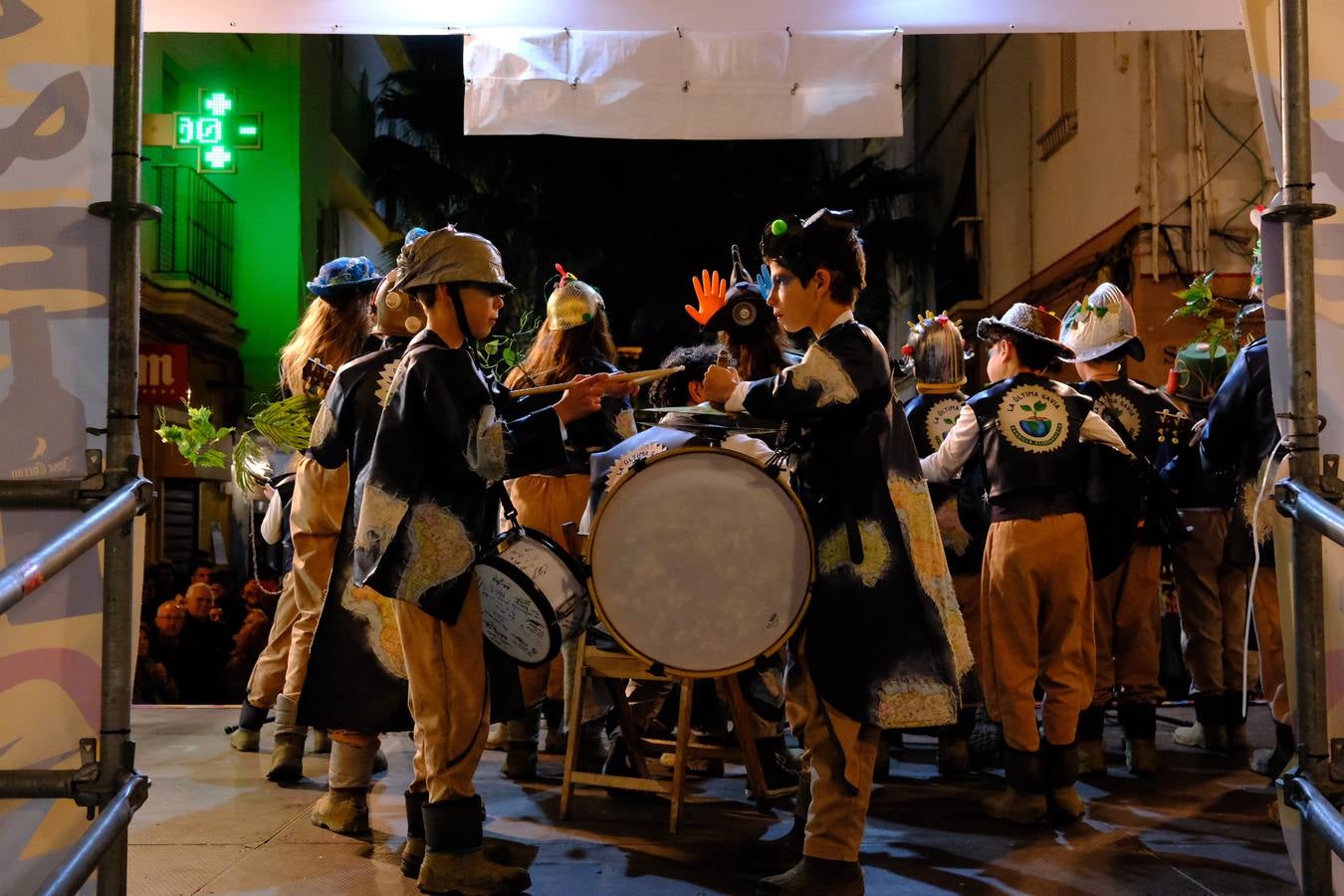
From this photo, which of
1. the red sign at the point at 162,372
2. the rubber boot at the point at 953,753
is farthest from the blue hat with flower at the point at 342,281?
the red sign at the point at 162,372

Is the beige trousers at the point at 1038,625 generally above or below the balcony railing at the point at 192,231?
below

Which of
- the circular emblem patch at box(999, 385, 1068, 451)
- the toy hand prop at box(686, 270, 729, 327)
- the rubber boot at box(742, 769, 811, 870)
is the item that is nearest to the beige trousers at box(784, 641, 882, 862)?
the rubber boot at box(742, 769, 811, 870)

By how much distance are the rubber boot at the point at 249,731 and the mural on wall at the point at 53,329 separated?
11.1ft

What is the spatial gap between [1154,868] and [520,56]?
3.46 meters

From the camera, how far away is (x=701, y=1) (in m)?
4.38

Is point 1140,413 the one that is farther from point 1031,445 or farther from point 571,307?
point 571,307

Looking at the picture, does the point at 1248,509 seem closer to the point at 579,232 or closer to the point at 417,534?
the point at 417,534

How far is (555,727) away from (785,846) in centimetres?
220

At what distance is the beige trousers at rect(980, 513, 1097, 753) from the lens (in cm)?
458

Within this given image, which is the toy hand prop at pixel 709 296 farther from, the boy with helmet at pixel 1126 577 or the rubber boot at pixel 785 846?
the rubber boot at pixel 785 846

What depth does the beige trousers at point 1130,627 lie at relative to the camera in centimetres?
558

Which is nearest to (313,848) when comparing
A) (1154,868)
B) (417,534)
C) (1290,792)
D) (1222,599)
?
(417,534)

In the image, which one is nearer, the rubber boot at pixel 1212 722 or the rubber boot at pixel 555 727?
the rubber boot at pixel 555 727

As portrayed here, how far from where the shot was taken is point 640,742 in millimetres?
4797
